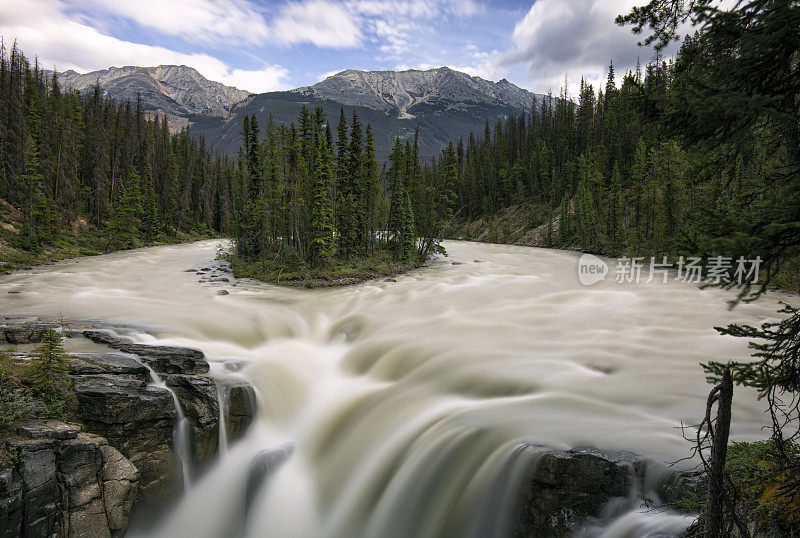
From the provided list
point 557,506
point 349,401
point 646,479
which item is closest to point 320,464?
point 349,401

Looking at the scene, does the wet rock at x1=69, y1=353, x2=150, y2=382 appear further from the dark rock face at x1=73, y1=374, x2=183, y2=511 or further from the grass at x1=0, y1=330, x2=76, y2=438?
the grass at x1=0, y1=330, x2=76, y2=438

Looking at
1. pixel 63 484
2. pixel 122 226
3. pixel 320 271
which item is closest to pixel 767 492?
pixel 63 484

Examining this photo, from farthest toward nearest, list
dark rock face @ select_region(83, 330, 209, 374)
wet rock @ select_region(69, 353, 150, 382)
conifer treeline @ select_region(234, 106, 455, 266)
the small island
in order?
conifer treeline @ select_region(234, 106, 455, 266)
the small island
dark rock face @ select_region(83, 330, 209, 374)
wet rock @ select_region(69, 353, 150, 382)

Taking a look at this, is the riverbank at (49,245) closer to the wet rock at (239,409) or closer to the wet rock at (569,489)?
the wet rock at (239,409)

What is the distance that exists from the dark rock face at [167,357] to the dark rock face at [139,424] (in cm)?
111

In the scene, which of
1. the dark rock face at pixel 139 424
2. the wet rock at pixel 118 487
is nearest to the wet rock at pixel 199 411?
the dark rock face at pixel 139 424

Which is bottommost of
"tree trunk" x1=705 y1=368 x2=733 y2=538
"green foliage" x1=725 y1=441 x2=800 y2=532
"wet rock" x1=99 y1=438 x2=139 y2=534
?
"wet rock" x1=99 y1=438 x2=139 y2=534

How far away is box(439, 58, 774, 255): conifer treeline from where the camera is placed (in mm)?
26303

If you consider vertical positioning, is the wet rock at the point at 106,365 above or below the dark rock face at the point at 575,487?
above

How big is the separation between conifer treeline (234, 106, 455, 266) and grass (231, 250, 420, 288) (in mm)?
927

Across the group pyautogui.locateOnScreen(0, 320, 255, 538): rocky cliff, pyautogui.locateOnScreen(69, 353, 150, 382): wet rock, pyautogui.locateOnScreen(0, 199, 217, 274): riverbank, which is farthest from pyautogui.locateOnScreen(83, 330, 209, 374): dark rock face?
pyautogui.locateOnScreen(0, 199, 217, 274): riverbank

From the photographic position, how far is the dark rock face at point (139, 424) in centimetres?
716

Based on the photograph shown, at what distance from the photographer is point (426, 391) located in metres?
9.98

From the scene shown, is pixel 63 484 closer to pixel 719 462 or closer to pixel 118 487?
pixel 118 487
